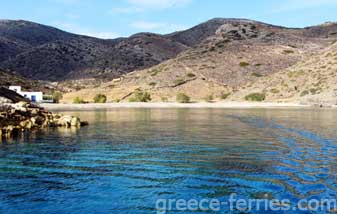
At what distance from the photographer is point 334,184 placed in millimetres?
12602

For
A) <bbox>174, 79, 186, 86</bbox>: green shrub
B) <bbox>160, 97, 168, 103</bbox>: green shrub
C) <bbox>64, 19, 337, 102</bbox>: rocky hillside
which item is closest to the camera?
<bbox>160, 97, 168, 103</bbox>: green shrub

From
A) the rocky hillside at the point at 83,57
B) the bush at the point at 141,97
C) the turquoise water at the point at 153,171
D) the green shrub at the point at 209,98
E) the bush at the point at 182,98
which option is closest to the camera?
the turquoise water at the point at 153,171

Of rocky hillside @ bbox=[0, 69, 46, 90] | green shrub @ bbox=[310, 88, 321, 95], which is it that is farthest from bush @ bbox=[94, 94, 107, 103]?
green shrub @ bbox=[310, 88, 321, 95]

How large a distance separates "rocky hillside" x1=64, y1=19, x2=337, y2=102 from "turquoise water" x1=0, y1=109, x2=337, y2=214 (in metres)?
69.9

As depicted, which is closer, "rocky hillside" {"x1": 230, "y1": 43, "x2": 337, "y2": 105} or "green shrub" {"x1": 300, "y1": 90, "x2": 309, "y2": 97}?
"rocky hillside" {"x1": 230, "y1": 43, "x2": 337, "y2": 105}

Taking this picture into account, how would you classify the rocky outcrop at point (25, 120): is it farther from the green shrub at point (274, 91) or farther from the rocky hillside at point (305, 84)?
the green shrub at point (274, 91)

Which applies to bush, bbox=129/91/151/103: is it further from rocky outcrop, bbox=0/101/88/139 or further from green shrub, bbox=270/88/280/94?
rocky outcrop, bbox=0/101/88/139

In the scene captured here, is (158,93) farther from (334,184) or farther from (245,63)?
(334,184)

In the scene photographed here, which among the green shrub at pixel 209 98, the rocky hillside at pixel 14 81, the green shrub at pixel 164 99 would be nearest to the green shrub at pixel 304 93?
the green shrub at pixel 209 98

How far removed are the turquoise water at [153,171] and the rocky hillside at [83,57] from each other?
120 m

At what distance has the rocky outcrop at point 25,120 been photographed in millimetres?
29581

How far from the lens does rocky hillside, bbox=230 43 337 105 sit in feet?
247

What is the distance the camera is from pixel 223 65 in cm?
11000

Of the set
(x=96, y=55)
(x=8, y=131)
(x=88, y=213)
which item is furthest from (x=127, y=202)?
(x=96, y=55)
